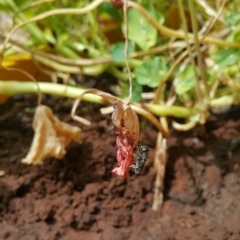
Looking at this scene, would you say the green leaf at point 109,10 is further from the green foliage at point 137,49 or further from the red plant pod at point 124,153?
the red plant pod at point 124,153

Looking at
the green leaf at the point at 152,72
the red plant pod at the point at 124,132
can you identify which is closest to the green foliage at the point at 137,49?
the green leaf at the point at 152,72

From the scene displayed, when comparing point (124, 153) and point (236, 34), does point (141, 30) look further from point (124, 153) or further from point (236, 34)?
point (124, 153)

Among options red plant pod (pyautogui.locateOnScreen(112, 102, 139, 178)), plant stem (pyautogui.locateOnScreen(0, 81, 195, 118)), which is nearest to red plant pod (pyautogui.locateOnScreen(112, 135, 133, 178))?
red plant pod (pyautogui.locateOnScreen(112, 102, 139, 178))

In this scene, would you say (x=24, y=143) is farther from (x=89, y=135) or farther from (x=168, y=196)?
(x=168, y=196)

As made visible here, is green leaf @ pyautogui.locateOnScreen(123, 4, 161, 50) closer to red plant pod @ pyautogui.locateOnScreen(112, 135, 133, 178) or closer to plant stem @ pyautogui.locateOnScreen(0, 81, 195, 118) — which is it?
plant stem @ pyautogui.locateOnScreen(0, 81, 195, 118)

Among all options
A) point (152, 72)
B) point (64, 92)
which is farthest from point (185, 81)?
point (64, 92)

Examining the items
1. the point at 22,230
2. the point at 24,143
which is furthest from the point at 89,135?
the point at 22,230
